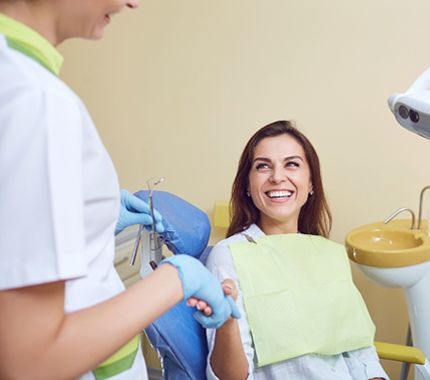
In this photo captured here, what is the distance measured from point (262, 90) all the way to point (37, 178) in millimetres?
1641

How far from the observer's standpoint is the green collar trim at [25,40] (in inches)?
22.0

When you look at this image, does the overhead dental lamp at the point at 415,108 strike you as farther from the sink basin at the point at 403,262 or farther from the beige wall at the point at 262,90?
the beige wall at the point at 262,90

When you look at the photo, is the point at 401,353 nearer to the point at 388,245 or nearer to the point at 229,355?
the point at 388,245

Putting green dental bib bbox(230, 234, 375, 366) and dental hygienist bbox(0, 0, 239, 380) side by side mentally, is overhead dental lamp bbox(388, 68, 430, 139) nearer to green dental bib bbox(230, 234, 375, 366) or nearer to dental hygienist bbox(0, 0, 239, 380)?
green dental bib bbox(230, 234, 375, 366)

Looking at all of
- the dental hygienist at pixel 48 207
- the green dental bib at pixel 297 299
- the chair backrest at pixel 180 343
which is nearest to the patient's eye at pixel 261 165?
the green dental bib at pixel 297 299

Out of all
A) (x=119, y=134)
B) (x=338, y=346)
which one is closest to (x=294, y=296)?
(x=338, y=346)

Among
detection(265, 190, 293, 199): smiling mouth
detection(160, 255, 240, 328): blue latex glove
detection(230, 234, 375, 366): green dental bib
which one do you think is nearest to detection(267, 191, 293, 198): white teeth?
detection(265, 190, 293, 199): smiling mouth

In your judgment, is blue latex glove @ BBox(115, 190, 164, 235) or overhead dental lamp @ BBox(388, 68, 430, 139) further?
blue latex glove @ BBox(115, 190, 164, 235)

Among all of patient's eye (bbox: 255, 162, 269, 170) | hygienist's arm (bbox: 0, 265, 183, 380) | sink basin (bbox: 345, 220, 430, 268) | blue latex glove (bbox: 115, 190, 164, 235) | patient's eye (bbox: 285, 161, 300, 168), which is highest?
hygienist's arm (bbox: 0, 265, 183, 380)

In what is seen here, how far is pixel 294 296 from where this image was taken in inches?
55.4

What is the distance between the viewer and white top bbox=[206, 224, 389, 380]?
1322 mm

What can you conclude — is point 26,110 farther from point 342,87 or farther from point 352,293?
point 342,87

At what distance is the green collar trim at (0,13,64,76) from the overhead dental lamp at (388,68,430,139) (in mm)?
766

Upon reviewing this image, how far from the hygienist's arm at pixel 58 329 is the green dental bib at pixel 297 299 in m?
0.78
